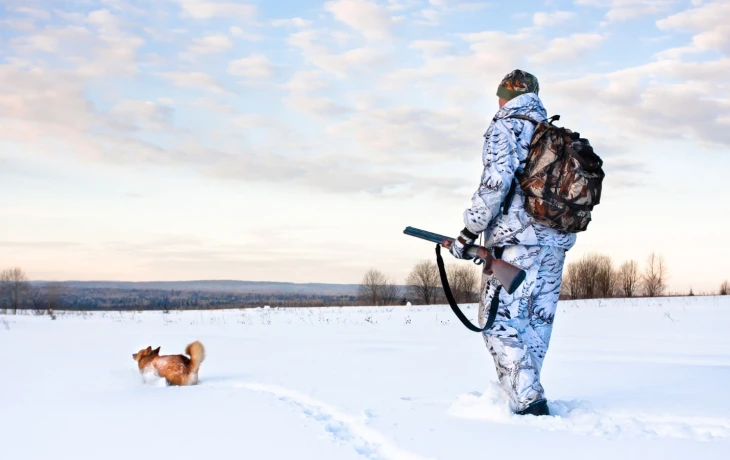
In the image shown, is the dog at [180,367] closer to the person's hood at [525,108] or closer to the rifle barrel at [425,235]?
the rifle barrel at [425,235]

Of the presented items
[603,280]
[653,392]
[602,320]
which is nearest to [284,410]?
[653,392]

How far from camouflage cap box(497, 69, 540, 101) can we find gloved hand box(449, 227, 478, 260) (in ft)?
3.37

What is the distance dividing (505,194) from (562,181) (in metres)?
0.37

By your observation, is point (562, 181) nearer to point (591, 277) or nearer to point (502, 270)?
point (502, 270)

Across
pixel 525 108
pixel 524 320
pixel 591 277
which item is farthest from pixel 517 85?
pixel 591 277

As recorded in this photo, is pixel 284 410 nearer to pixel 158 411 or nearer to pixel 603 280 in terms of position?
pixel 158 411

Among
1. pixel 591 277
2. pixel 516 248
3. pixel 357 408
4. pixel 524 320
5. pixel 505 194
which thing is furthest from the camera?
pixel 591 277

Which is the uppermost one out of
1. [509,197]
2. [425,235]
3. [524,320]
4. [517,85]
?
[517,85]

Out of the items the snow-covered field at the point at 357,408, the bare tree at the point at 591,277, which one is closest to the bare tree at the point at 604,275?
the bare tree at the point at 591,277

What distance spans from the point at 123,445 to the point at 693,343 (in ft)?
34.6

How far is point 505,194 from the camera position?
4137mm

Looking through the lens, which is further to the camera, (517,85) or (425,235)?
(425,235)

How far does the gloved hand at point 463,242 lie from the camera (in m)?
4.38

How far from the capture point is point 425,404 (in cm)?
471
